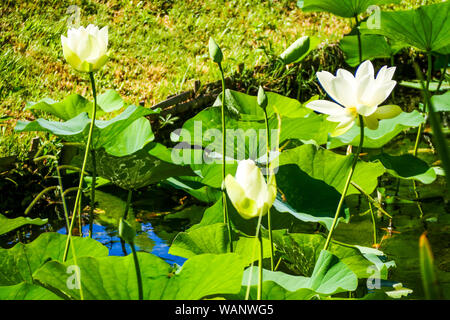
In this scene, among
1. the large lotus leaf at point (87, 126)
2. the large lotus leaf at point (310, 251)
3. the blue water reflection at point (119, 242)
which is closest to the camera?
the large lotus leaf at point (310, 251)

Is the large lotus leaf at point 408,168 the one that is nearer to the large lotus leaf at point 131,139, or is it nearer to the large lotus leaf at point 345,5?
the large lotus leaf at point 345,5

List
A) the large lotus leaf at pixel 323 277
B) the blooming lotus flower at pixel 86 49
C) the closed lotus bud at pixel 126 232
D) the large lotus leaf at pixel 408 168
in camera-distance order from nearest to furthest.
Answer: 1. the closed lotus bud at pixel 126 232
2. the large lotus leaf at pixel 323 277
3. the blooming lotus flower at pixel 86 49
4. the large lotus leaf at pixel 408 168

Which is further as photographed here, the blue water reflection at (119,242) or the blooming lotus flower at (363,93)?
the blue water reflection at (119,242)

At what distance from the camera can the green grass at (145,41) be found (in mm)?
2830

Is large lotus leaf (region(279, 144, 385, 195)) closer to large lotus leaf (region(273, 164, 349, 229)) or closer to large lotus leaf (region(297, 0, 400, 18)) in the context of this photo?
large lotus leaf (region(273, 164, 349, 229))

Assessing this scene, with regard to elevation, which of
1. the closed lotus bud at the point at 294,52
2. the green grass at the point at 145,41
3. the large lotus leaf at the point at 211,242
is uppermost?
the green grass at the point at 145,41

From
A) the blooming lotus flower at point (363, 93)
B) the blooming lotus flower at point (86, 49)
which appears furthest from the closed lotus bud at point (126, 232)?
the blooming lotus flower at point (86, 49)

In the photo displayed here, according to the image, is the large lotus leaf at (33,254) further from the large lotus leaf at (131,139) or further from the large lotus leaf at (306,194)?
the large lotus leaf at (306,194)

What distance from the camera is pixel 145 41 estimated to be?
3.63 metres

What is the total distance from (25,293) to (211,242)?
385mm

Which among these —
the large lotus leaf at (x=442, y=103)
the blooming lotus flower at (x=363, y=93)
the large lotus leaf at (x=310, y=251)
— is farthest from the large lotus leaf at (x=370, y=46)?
the blooming lotus flower at (x=363, y=93)

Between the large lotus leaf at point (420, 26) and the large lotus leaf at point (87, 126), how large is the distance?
Answer: 0.79 metres

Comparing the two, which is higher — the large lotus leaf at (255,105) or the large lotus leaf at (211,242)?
the large lotus leaf at (255,105)
